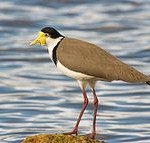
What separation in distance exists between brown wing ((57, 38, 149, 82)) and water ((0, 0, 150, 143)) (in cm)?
387

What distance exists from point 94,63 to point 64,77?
29.6 feet

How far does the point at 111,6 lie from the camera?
3055 cm

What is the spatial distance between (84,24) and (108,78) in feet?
52.2

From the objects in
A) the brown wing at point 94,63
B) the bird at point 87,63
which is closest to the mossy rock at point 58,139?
the bird at point 87,63

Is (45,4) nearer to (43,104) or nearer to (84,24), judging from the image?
(84,24)

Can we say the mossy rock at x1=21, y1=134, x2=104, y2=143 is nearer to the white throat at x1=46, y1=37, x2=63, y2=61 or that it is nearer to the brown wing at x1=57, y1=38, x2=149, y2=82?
the brown wing at x1=57, y1=38, x2=149, y2=82

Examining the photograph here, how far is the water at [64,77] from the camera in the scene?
17.0 metres

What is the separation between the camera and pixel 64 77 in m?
21.2

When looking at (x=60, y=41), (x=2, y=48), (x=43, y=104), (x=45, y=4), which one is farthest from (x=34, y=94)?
(x=45, y=4)

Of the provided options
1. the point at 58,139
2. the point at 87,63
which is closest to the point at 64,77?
Answer: the point at 87,63

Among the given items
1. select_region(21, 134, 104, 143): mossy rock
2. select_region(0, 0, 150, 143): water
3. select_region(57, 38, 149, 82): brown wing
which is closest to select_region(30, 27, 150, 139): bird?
select_region(57, 38, 149, 82): brown wing

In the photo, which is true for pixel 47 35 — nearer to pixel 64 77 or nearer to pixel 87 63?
pixel 87 63

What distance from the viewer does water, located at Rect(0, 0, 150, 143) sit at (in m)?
17.0

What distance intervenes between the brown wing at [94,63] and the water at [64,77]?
387cm
